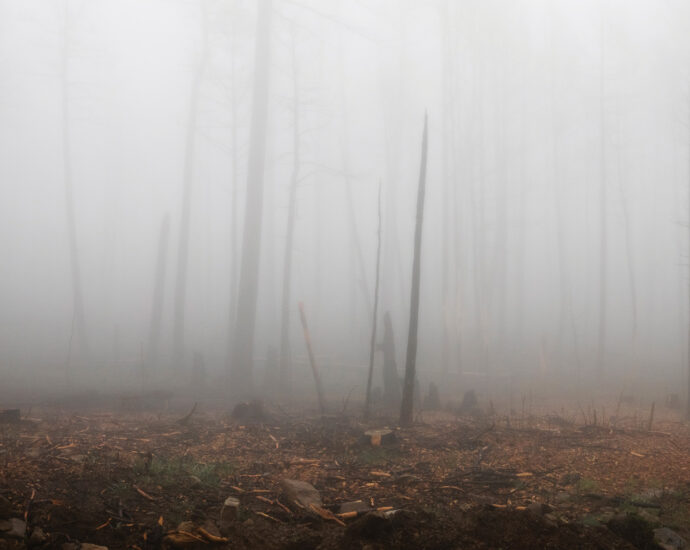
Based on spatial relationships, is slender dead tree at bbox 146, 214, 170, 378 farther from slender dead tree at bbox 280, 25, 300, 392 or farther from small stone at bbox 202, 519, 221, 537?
small stone at bbox 202, 519, 221, 537

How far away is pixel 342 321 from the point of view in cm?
2827

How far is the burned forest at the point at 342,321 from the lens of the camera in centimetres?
543

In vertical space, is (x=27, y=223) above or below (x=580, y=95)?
below

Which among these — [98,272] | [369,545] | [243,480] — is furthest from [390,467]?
[98,272]

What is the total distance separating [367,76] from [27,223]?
31414 millimetres

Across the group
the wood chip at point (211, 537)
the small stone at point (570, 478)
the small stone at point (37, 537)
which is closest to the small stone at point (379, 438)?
the small stone at point (570, 478)

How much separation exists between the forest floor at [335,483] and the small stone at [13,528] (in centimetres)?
1

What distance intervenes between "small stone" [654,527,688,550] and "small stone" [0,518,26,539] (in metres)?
5.01

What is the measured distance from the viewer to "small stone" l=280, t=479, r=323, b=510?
550 centimetres

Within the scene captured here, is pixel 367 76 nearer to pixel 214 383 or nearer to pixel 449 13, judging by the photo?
pixel 449 13

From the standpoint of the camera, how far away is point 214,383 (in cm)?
1412

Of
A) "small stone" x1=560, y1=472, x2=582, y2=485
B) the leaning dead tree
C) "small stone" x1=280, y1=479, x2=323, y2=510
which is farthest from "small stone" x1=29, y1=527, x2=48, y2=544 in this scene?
the leaning dead tree

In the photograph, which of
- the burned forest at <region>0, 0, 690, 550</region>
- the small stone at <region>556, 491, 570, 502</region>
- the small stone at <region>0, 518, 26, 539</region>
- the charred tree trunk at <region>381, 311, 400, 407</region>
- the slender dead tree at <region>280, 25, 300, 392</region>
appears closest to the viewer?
the small stone at <region>0, 518, 26, 539</region>

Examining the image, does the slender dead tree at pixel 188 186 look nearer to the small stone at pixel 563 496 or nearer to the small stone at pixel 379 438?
the small stone at pixel 379 438
